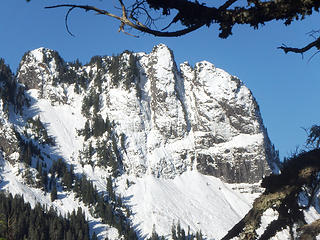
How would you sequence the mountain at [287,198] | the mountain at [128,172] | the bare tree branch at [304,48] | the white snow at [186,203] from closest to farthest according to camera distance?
the bare tree branch at [304,48], the mountain at [287,198], the white snow at [186,203], the mountain at [128,172]

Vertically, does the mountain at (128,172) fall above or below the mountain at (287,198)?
above

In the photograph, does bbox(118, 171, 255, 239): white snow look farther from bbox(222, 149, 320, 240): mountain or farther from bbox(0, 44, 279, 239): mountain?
bbox(222, 149, 320, 240): mountain

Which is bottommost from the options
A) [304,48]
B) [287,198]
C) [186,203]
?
[287,198]

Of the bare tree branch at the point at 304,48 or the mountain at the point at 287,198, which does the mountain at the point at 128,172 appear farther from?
the bare tree branch at the point at 304,48

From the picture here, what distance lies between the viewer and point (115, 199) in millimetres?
158000

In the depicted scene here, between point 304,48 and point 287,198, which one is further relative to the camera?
point 287,198

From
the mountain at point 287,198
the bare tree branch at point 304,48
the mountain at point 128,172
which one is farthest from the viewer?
the mountain at point 128,172

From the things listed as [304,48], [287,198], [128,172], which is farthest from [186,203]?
[304,48]

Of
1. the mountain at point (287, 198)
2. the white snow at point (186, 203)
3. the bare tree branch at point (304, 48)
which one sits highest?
the white snow at point (186, 203)

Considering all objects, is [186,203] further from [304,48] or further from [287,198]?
[304,48]

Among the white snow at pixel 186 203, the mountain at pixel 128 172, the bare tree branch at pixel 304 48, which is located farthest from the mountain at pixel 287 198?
the white snow at pixel 186 203

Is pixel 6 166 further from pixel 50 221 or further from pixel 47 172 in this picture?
pixel 50 221

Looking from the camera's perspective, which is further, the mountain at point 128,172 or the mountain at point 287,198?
the mountain at point 128,172

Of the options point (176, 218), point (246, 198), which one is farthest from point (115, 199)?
point (246, 198)
